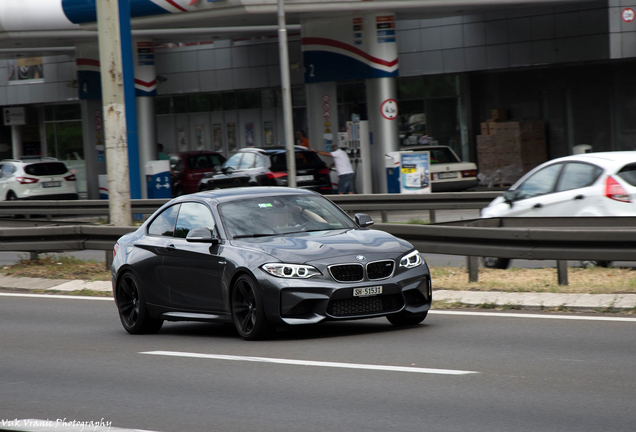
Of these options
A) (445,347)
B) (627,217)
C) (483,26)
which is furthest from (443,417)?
(483,26)

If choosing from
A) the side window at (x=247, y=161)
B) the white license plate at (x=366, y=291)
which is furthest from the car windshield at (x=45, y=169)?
the white license plate at (x=366, y=291)

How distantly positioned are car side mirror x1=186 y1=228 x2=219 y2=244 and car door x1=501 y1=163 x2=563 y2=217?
18.5ft

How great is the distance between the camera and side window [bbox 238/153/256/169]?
27.6 metres

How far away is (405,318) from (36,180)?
24.7m

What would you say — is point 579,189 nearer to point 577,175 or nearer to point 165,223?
point 577,175

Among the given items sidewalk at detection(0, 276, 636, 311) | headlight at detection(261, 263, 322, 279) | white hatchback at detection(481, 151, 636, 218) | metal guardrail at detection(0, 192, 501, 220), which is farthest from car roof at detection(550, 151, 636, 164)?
→ headlight at detection(261, 263, 322, 279)

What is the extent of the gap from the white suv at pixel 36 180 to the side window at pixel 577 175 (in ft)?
72.9

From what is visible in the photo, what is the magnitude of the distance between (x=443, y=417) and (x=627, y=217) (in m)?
6.93

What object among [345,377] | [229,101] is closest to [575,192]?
[345,377]

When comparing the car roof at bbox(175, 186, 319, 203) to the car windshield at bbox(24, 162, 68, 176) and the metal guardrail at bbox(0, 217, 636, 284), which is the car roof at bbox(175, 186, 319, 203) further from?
the car windshield at bbox(24, 162, 68, 176)

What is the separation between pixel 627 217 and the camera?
1210 centimetres

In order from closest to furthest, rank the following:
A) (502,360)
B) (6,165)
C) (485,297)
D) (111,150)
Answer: (502,360), (485,297), (111,150), (6,165)

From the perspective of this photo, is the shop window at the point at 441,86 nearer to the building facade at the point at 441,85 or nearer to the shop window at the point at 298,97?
the building facade at the point at 441,85

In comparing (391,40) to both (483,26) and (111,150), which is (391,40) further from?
(111,150)
